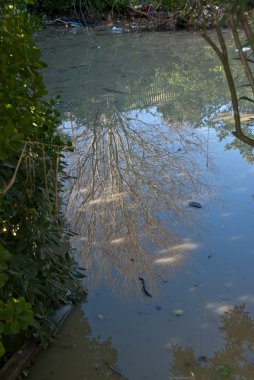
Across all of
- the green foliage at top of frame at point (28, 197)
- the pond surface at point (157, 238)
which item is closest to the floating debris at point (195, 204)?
the pond surface at point (157, 238)

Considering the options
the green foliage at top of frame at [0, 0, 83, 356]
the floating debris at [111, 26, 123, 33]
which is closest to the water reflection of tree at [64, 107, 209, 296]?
the green foliage at top of frame at [0, 0, 83, 356]

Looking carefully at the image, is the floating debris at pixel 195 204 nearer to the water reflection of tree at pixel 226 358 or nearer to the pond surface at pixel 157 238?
Answer: the pond surface at pixel 157 238

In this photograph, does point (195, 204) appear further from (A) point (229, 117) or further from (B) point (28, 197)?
(A) point (229, 117)

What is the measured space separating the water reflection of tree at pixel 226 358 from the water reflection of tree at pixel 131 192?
1.59 feet

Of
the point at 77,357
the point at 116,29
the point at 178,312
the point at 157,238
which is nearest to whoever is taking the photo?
the point at 77,357

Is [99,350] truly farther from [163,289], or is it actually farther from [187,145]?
[187,145]

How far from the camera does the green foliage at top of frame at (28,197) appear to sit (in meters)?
1.89

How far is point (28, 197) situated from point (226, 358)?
1.08m

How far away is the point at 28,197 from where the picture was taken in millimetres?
2109

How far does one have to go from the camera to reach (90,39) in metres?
10.1

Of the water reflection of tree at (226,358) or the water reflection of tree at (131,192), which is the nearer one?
the water reflection of tree at (226,358)

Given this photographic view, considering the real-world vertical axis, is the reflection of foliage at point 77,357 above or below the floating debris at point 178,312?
below

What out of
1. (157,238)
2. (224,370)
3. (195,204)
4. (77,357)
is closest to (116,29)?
(195,204)

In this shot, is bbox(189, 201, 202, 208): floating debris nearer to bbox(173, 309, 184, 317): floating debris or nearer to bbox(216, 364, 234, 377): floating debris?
bbox(173, 309, 184, 317): floating debris
